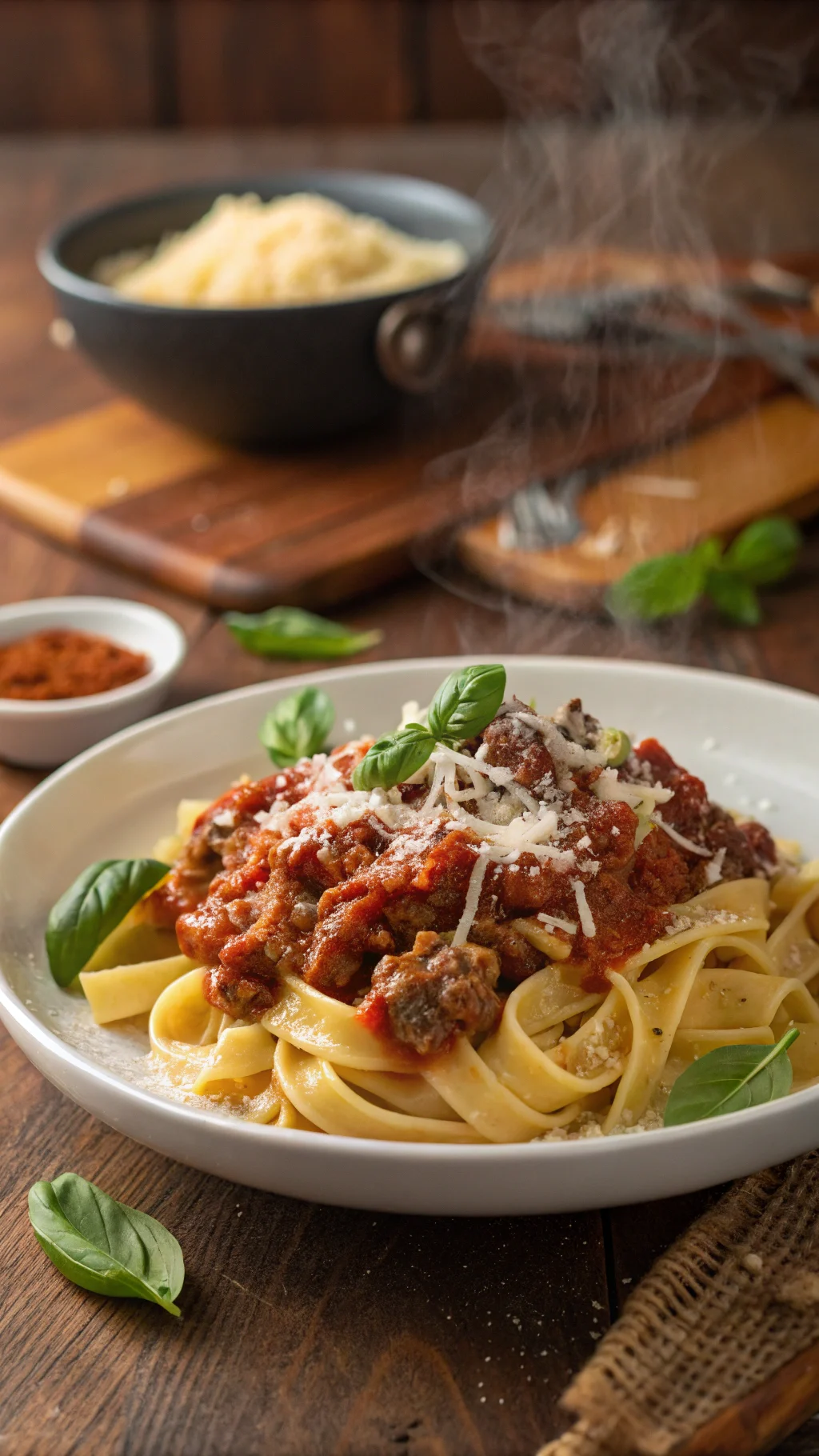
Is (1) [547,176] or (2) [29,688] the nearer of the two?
(2) [29,688]

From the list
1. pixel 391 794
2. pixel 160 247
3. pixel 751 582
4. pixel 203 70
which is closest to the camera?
pixel 391 794

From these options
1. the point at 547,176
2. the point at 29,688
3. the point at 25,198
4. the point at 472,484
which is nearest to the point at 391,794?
the point at 29,688

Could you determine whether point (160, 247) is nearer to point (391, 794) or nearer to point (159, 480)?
point (159, 480)

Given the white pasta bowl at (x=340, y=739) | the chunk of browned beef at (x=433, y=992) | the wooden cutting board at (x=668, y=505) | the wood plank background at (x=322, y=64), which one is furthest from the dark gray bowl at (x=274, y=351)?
the wood plank background at (x=322, y=64)

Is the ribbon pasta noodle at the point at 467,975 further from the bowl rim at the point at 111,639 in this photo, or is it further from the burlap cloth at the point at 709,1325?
the bowl rim at the point at 111,639

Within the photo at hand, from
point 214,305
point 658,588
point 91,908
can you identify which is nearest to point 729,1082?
point 91,908

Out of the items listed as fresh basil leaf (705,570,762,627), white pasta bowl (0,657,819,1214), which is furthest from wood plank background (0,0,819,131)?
white pasta bowl (0,657,819,1214)

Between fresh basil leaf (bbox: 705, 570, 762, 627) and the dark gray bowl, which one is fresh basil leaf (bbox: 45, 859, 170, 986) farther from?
the dark gray bowl
